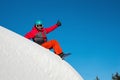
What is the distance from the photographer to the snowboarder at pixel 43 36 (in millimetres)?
9922

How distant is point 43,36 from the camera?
1094cm

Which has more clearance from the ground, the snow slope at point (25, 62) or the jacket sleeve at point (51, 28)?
the jacket sleeve at point (51, 28)

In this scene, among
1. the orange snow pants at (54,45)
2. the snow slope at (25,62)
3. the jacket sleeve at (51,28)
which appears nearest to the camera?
the snow slope at (25,62)

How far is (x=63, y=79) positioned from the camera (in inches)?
316

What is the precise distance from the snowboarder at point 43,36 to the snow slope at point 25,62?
1457mm

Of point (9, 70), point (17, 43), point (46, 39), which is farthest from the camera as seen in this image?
point (46, 39)

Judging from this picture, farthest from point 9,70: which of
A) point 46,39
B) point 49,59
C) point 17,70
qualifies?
point 46,39

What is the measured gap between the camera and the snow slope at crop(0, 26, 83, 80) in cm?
736

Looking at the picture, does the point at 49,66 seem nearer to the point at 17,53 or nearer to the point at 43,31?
the point at 17,53

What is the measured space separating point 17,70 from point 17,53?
0.47 m

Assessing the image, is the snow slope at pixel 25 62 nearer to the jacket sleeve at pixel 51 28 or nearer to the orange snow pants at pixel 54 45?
the orange snow pants at pixel 54 45

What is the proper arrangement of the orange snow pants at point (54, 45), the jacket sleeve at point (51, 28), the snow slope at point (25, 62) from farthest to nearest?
the jacket sleeve at point (51, 28) → the orange snow pants at point (54, 45) → the snow slope at point (25, 62)

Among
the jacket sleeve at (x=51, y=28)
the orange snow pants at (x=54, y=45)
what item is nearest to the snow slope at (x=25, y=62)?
the orange snow pants at (x=54, y=45)

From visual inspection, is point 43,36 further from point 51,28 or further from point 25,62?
point 25,62
